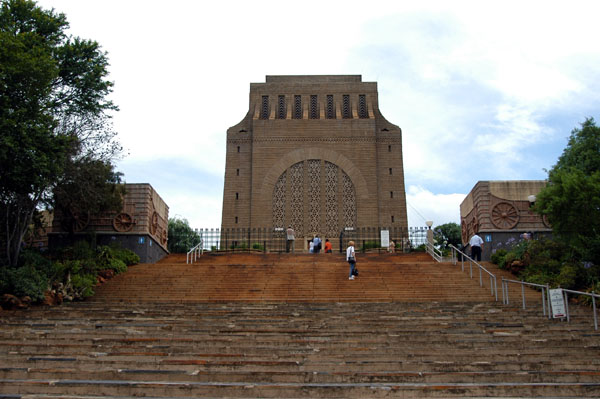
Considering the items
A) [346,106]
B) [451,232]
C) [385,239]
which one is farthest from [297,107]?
[451,232]

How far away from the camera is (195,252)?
24141 millimetres

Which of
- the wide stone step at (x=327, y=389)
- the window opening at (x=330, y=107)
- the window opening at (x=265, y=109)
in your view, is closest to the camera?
the wide stone step at (x=327, y=389)

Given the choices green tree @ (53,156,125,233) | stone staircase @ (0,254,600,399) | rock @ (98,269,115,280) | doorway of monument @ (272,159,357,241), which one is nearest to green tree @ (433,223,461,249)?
doorway of monument @ (272,159,357,241)

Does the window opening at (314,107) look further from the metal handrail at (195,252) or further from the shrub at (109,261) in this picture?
the shrub at (109,261)

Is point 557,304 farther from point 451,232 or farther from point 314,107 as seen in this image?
point 451,232

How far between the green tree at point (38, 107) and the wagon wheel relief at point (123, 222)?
11.5 ft

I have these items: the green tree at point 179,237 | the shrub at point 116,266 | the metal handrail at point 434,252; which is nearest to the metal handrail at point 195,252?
the shrub at point 116,266

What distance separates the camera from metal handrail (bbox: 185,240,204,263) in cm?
2323

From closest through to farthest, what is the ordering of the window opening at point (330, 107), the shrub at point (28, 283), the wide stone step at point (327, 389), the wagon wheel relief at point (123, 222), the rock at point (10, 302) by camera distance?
the wide stone step at point (327, 389) < the rock at point (10, 302) < the shrub at point (28, 283) < the wagon wheel relief at point (123, 222) < the window opening at point (330, 107)

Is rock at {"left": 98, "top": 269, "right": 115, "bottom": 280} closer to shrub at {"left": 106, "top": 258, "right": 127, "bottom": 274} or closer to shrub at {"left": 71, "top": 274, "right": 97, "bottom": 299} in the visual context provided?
shrub at {"left": 106, "top": 258, "right": 127, "bottom": 274}

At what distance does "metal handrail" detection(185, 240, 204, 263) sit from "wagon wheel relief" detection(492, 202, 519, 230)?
1143cm

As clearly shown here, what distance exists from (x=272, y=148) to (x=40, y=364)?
25.4 metres

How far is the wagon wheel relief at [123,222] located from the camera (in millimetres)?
A: 23859

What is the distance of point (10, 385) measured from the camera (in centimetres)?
864
